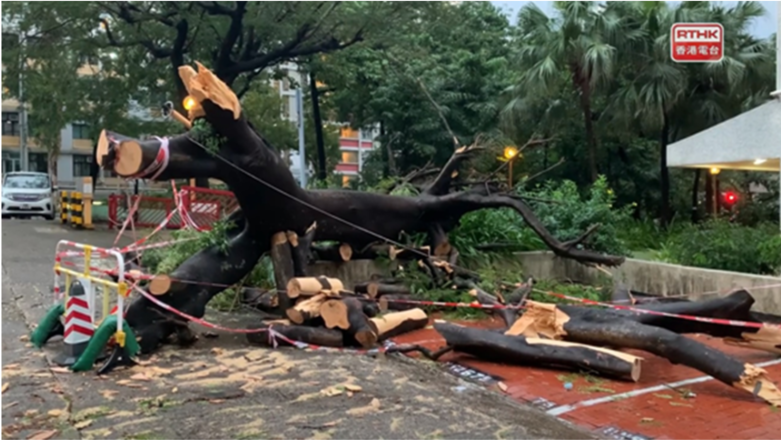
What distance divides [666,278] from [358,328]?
5646 millimetres

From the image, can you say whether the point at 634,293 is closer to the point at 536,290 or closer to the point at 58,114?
the point at 536,290

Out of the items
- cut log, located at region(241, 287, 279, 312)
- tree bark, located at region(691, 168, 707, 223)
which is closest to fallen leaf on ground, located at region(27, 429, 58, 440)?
cut log, located at region(241, 287, 279, 312)

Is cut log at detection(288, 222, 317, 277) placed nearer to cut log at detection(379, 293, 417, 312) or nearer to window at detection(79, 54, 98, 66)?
cut log at detection(379, 293, 417, 312)

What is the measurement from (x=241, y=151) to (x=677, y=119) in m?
14.9

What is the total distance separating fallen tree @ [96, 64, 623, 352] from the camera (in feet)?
23.4

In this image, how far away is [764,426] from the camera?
5.29m

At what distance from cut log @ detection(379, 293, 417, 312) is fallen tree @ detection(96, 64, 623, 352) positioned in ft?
2.80

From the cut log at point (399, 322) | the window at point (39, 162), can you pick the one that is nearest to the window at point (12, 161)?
the window at point (39, 162)

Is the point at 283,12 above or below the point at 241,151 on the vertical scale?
above

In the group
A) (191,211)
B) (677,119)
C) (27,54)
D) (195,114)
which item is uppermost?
(27,54)

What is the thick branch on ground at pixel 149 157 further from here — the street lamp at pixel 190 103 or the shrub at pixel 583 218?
the shrub at pixel 583 218

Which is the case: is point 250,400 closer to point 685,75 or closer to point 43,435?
point 43,435

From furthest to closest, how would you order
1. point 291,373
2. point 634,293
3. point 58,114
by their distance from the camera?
point 58,114, point 634,293, point 291,373

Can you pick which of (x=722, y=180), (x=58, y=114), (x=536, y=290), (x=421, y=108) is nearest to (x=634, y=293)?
(x=536, y=290)
